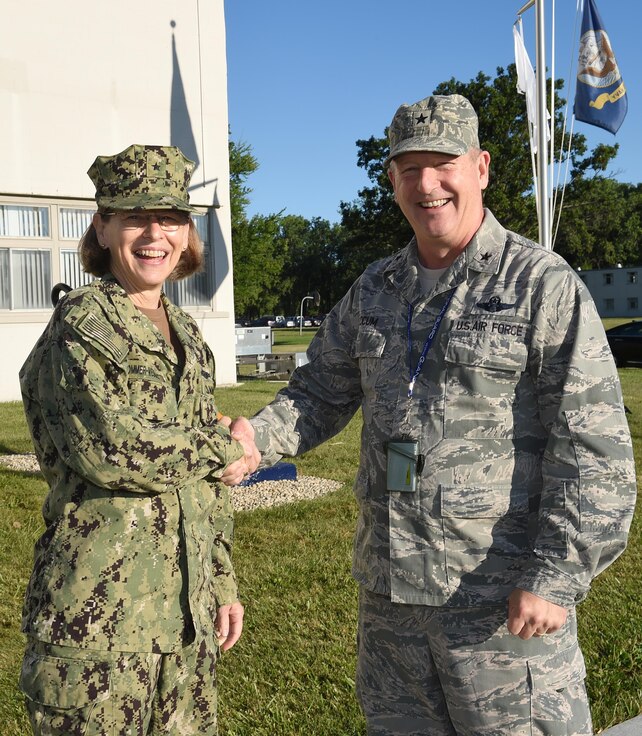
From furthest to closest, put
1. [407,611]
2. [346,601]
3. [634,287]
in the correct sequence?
[634,287]
[346,601]
[407,611]

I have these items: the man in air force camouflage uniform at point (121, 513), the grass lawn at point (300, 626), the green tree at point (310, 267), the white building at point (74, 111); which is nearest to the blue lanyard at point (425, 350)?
the man in air force camouflage uniform at point (121, 513)

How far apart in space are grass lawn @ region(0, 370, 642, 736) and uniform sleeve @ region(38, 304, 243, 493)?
5.83 feet

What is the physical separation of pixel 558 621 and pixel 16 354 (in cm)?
1308

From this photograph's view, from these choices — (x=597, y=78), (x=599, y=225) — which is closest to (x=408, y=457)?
(x=597, y=78)

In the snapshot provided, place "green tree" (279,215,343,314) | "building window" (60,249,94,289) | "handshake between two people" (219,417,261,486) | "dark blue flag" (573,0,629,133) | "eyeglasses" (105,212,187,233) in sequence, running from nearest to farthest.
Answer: "eyeglasses" (105,212,187,233)
"handshake between two people" (219,417,261,486)
"dark blue flag" (573,0,629,133)
"building window" (60,249,94,289)
"green tree" (279,215,343,314)

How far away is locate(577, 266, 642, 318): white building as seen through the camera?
7381 centimetres

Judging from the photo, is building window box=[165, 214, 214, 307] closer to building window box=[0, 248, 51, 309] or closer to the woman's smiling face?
building window box=[0, 248, 51, 309]

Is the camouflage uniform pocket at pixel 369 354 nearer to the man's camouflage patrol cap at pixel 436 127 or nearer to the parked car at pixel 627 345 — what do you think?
the man's camouflage patrol cap at pixel 436 127

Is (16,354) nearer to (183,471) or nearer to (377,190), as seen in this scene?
(183,471)

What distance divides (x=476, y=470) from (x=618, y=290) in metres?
77.6

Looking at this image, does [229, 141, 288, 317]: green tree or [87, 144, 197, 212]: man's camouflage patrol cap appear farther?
[229, 141, 288, 317]: green tree

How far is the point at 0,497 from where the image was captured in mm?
7098

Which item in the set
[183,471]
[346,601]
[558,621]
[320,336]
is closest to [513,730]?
[558,621]

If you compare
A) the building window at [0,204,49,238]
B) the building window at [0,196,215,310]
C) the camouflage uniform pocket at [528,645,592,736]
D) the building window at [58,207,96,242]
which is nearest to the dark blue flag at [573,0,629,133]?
the building window at [0,196,215,310]
